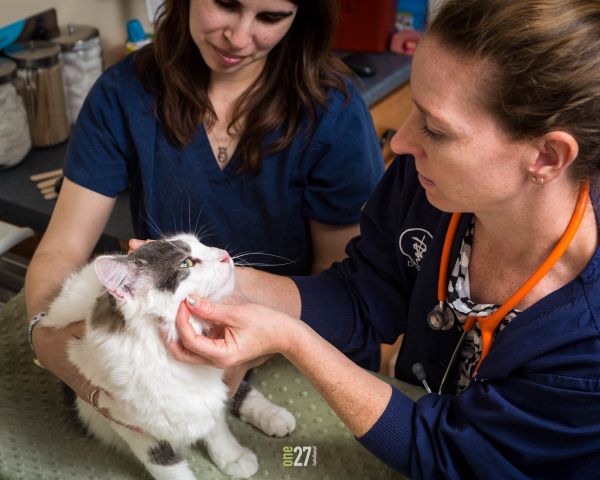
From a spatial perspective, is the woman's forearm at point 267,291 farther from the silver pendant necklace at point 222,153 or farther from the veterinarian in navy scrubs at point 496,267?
the silver pendant necklace at point 222,153

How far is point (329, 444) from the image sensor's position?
1.10m

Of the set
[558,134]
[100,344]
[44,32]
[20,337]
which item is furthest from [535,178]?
[44,32]

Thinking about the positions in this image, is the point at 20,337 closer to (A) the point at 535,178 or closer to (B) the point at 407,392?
(B) the point at 407,392

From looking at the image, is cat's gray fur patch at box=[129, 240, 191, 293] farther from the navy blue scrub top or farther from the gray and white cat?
the navy blue scrub top

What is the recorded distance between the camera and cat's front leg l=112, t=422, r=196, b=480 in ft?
3.47

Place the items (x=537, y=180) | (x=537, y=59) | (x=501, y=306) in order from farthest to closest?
(x=501, y=306)
(x=537, y=180)
(x=537, y=59)

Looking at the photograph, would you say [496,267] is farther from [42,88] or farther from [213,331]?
[42,88]

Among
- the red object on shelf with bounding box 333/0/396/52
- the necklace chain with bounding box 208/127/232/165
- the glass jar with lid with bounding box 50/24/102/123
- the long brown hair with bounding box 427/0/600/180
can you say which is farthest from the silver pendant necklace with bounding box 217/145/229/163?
the red object on shelf with bounding box 333/0/396/52

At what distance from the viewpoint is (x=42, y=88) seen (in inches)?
77.5

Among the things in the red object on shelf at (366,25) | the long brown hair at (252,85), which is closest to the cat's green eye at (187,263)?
the long brown hair at (252,85)

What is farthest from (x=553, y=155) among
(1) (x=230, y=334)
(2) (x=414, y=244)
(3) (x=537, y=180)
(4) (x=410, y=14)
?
(4) (x=410, y=14)

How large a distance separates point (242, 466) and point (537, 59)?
0.75 meters

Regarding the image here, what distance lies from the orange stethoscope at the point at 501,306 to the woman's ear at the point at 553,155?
82mm

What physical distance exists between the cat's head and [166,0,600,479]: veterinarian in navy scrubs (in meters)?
0.05
